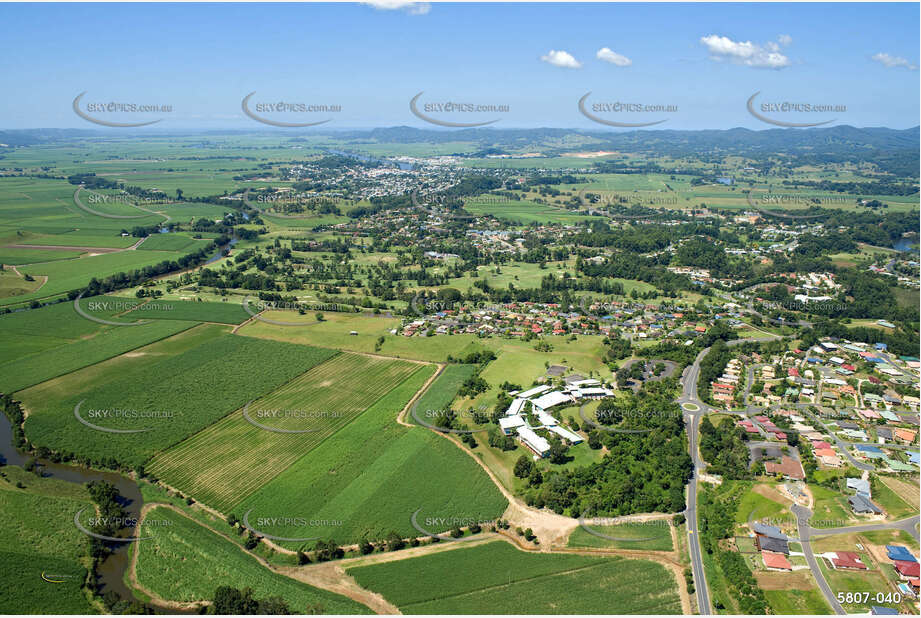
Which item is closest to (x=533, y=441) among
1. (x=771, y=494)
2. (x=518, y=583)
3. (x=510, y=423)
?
(x=510, y=423)

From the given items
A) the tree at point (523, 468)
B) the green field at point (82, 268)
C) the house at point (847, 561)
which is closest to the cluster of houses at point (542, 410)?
the tree at point (523, 468)

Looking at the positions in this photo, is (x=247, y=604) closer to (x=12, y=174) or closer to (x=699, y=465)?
(x=699, y=465)

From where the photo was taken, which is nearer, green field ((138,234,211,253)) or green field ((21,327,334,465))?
green field ((21,327,334,465))

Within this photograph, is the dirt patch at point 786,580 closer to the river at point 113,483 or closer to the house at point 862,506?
the house at point 862,506

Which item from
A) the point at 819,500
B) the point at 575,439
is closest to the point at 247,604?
the point at 575,439

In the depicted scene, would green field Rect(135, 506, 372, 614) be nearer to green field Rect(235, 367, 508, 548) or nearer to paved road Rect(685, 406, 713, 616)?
green field Rect(235, 367, 508, 548)

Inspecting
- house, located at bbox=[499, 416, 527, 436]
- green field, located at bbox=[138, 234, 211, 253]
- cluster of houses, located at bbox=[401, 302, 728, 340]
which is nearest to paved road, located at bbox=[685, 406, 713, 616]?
house, located at bbox=[499, 416, 527, 436]
